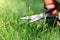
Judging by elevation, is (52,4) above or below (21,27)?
above

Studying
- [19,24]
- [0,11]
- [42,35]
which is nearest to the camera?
[42,35]

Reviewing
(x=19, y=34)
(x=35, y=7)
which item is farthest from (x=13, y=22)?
(x=35, y=7)

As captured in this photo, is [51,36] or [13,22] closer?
[51,36]

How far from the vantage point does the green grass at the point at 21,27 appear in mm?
2527

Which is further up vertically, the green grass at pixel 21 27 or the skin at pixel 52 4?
the skin at pixel 52 4

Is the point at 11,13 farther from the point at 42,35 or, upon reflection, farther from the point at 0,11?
the point at 42,35

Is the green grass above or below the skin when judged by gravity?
below

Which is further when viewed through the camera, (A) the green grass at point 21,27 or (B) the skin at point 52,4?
(B) the skin at point 52,4

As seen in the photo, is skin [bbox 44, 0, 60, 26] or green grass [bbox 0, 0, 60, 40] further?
skin [bbox 44, 0, 60, 26]

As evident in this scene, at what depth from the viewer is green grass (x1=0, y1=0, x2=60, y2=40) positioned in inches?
99.5

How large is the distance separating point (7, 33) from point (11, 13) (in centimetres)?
52

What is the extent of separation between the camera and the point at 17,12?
3.02 m

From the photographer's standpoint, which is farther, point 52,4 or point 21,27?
point 52,4

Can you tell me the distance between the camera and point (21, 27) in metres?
2.78
